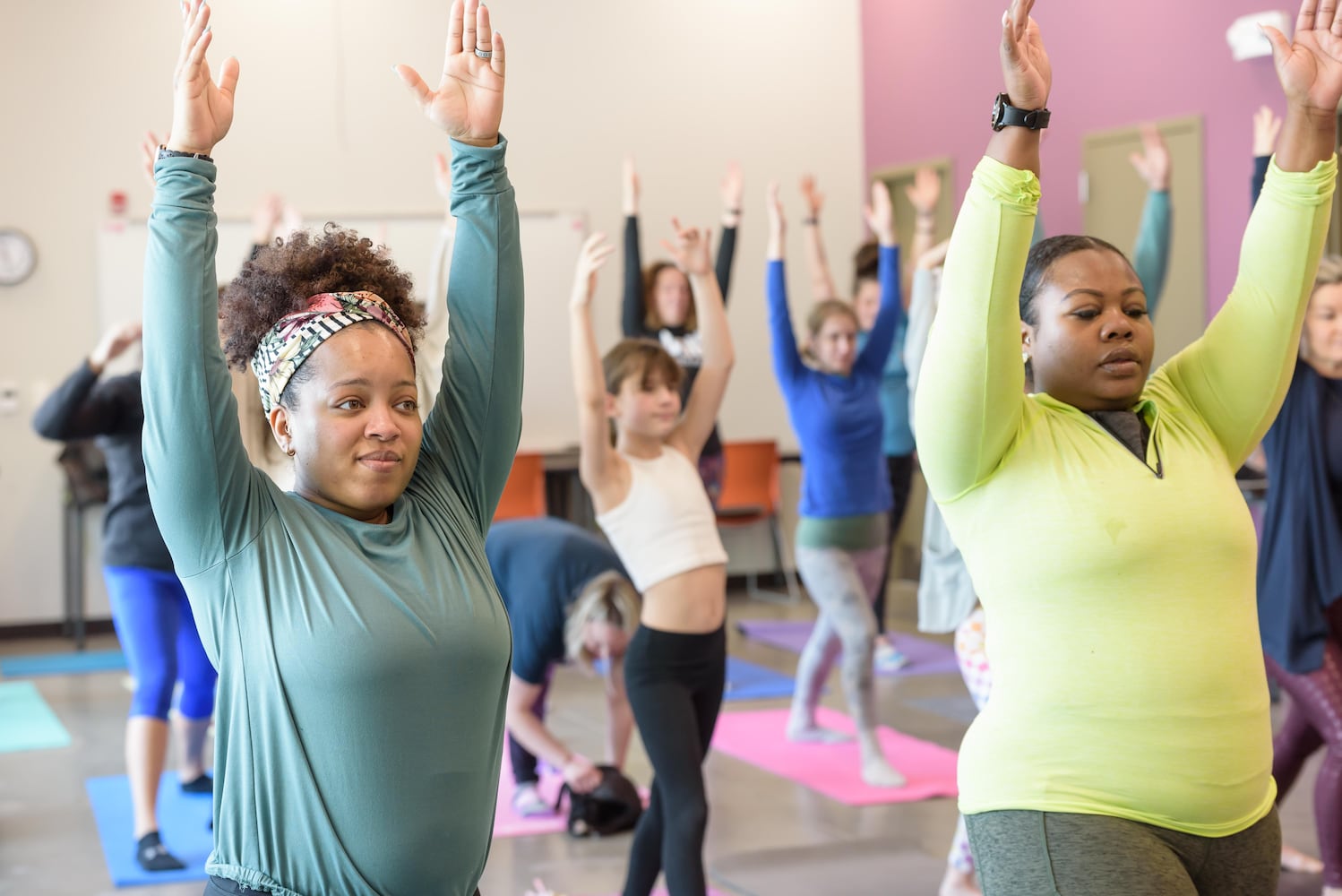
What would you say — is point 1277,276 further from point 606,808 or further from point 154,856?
point 154,856

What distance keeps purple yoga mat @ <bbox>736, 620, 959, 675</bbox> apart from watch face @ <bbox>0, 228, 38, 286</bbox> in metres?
4.36

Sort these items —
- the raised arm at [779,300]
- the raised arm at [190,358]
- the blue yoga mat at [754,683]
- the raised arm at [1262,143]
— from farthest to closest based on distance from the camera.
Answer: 1. the blue yoga mat at [754,683]
2. the raised arm at [779,300]
3. the raised arm at [1262,143]
4. the raised arm at [190,358]

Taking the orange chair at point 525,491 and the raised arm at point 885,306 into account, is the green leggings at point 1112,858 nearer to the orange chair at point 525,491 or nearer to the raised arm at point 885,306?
the raised arm at point 885,306

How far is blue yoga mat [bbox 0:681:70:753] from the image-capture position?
A: 544 centimetres

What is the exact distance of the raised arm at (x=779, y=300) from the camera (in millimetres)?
4383

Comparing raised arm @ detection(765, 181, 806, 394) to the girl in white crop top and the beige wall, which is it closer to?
the girl in white crop top

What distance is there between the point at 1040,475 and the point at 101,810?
3783 millimetres

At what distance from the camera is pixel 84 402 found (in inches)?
149

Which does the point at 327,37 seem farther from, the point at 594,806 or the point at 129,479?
the point at 594,806

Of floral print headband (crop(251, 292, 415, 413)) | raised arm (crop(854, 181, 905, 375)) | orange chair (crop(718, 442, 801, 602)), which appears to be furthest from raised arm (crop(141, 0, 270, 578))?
orange chair (crop(718, 442, 801, 602))

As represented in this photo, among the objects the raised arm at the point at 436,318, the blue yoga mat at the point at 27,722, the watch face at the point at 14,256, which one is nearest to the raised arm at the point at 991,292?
the raised arm at the point at 436,318

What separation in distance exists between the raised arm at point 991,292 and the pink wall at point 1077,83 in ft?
16.3

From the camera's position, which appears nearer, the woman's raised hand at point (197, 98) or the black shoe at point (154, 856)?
the woman's raised hand at point (197, 98)

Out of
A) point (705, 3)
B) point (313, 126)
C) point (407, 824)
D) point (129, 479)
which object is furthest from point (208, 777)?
point (705, 3)
